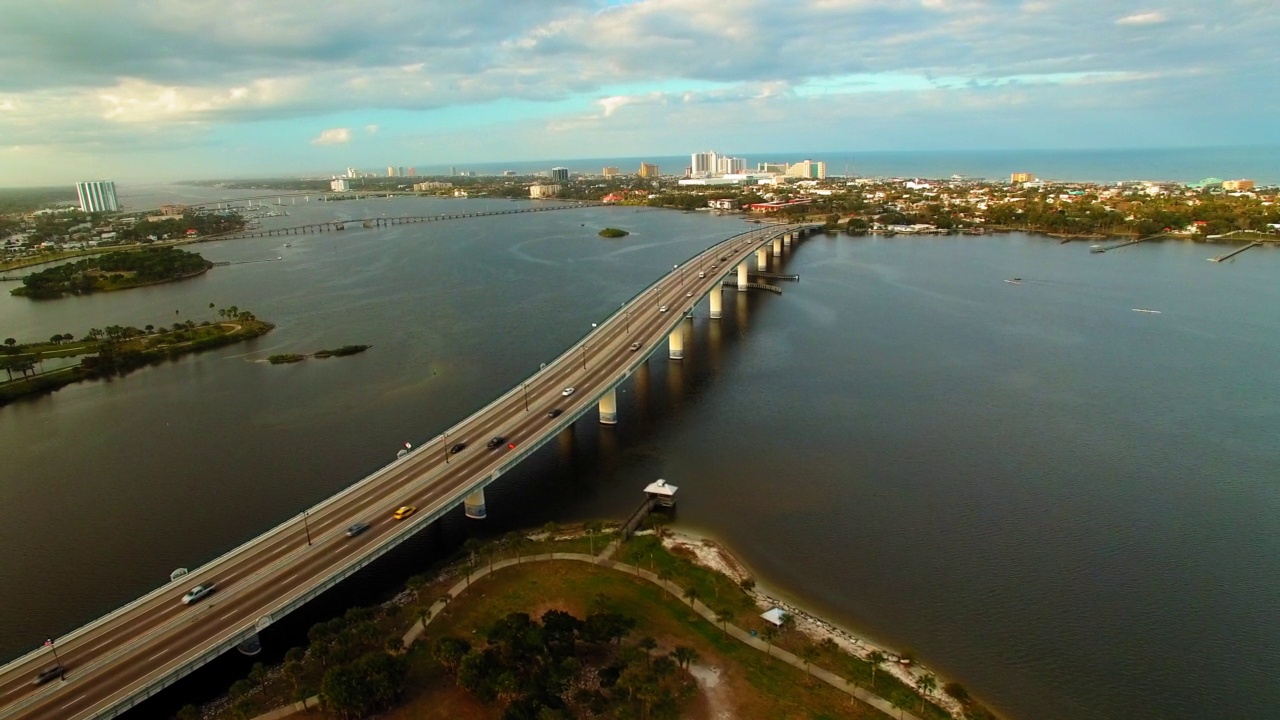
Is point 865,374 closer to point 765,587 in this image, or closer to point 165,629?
point 765,587

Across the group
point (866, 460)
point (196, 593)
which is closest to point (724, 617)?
point (866, 460)

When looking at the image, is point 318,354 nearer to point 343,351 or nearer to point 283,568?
point 343,351

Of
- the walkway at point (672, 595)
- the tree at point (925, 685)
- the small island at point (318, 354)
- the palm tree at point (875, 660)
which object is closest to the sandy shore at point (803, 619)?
the tree at point (925, 685)

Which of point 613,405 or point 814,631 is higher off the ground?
point 613,405

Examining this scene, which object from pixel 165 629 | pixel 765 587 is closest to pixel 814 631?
pixel 765 587

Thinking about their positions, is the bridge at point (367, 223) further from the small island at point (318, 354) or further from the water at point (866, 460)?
the small island at point (318, 354)
